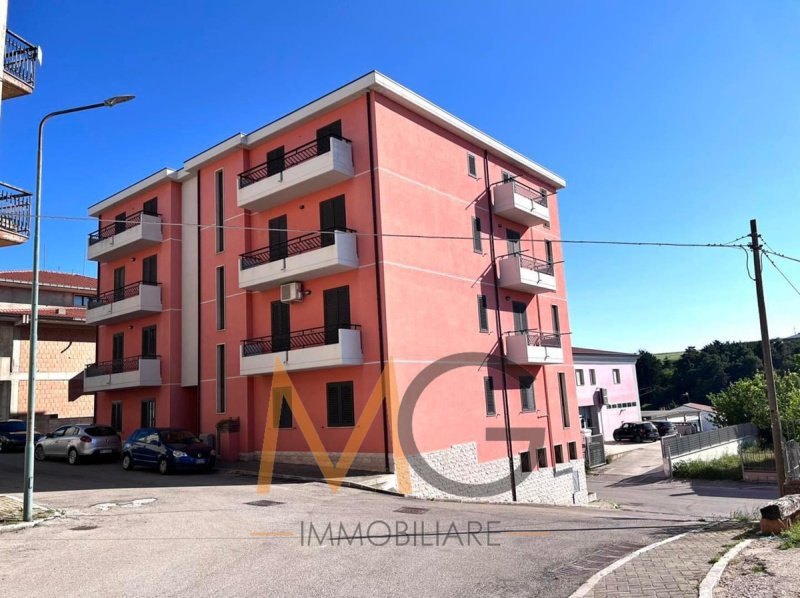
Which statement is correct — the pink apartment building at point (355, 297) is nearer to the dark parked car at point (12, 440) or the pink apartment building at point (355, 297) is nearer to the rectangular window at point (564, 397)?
the rectangular window at point (564, 397)

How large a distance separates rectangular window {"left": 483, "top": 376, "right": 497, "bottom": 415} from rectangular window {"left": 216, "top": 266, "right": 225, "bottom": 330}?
1089 cm

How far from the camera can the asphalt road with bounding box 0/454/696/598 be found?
759 cm

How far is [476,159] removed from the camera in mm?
25938

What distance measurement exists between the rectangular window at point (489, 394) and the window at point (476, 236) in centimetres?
523

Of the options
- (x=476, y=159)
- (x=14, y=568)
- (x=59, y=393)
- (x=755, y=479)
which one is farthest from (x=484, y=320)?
(x=59, y=393)

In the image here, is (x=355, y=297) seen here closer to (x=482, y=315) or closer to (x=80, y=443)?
(x=482, y=315)

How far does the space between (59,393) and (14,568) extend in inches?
1342

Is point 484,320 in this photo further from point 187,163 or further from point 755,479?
point 755,479

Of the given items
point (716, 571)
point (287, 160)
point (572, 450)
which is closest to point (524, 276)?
point (572, 450)

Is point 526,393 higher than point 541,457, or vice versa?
point 526,393

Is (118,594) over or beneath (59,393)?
beneath

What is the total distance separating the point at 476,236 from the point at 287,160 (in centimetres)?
809

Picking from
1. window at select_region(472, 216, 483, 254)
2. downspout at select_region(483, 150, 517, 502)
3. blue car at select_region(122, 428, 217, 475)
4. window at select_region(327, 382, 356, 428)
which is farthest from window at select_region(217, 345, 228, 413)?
downspout at select_region(483, 150, 517, 502)

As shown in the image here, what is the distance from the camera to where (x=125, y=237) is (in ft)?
92.4
